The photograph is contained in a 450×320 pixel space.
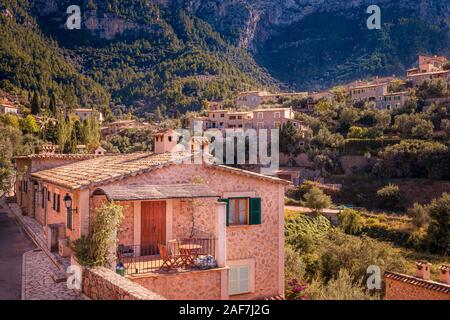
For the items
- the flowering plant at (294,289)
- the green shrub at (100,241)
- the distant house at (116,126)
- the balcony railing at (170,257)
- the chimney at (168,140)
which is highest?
the distant house at (116,126)

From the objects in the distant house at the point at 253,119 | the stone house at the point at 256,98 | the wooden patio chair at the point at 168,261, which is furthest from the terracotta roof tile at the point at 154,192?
the stone house at the point at 256,98

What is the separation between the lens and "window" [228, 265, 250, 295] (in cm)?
1434

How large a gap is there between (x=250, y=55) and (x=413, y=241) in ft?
444

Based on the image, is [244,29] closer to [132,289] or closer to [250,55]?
[250,55]

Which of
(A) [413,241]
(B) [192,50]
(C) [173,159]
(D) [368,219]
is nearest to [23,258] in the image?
(C) [173,159]

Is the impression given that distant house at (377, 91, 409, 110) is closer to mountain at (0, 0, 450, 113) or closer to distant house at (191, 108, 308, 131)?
distant house at (191, 108, 308, 131)

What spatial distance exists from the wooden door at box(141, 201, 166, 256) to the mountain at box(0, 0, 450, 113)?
88164mm

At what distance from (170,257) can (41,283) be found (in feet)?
10.6

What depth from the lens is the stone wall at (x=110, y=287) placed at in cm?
805

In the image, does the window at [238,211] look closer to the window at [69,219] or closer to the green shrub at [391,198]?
the window at [69,219]

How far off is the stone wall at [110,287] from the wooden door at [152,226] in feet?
9.94
